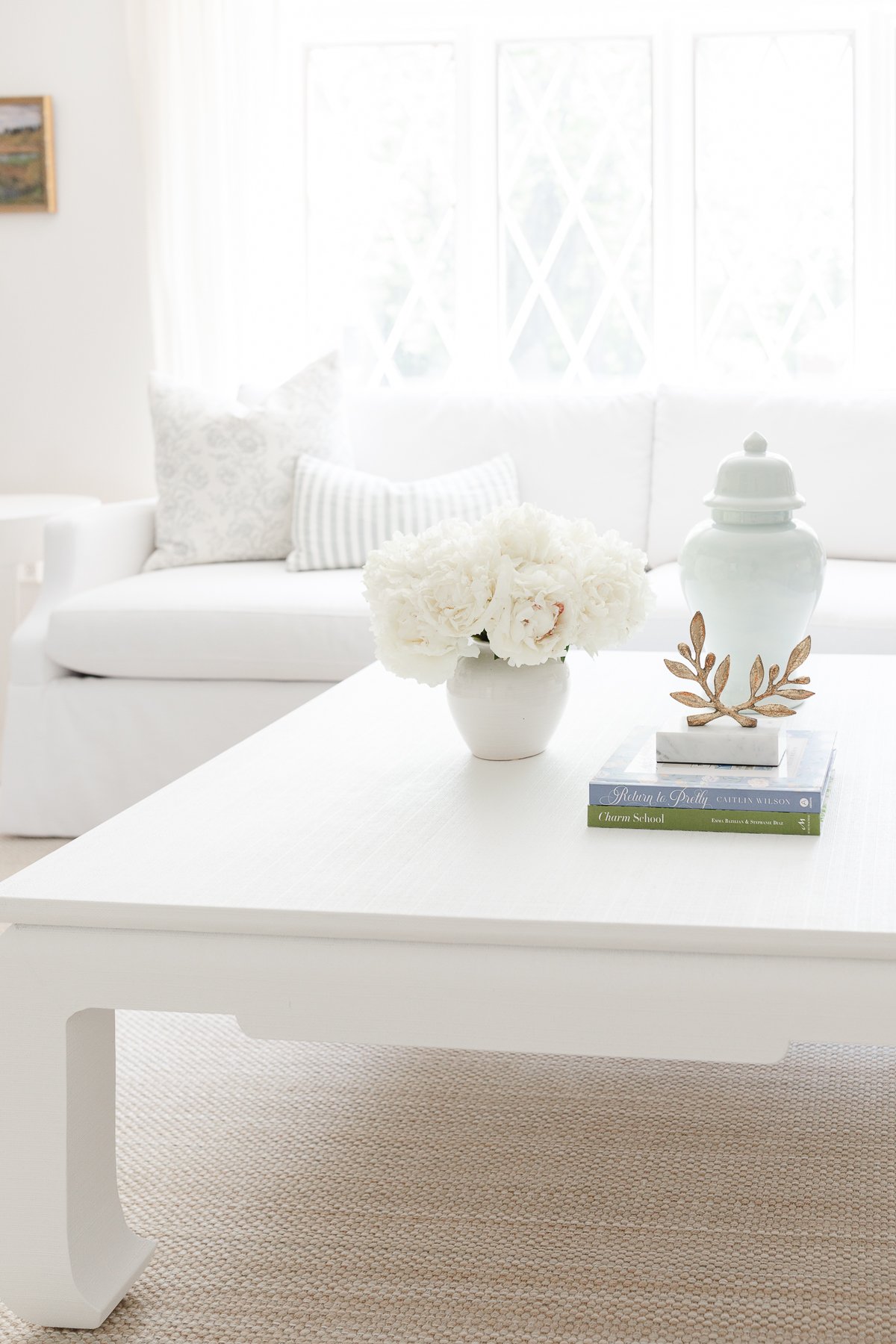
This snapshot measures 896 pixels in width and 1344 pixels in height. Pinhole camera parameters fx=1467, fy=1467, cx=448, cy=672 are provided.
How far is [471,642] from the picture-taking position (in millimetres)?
1590

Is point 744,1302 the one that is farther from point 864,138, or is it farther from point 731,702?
point 864,138

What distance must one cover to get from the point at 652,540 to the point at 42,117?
2.11 meters

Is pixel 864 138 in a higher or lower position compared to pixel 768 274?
higher

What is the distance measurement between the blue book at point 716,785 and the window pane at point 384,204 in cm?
277

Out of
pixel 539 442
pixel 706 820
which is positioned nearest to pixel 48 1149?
pixel 706 820

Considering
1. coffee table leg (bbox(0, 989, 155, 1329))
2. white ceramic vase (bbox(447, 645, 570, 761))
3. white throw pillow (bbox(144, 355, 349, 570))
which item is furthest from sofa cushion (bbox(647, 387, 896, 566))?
coffee table leg (bbox(0, 989, 155, 1329))

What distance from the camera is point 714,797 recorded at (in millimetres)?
1375

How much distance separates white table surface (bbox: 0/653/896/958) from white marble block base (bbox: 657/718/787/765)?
90 millimetres

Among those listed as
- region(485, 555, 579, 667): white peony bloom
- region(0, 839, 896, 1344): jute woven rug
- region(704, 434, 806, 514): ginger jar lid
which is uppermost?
region(704, 434, 806, 514): ginger jar lid

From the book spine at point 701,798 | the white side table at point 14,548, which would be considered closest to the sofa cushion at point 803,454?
the white side table at point 14,548

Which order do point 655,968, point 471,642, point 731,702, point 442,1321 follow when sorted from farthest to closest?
point 731,702
point 471,642
point 442,1321
point 655,968

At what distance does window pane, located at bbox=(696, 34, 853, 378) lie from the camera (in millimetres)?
3787

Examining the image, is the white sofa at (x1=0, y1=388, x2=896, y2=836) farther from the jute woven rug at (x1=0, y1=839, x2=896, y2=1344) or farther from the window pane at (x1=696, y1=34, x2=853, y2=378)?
the jute woven rug at (x1=0, y1=839, x2=896, y2=1344)

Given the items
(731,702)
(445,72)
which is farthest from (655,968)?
Result: (445,72)
